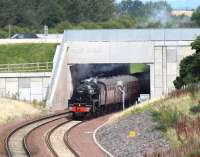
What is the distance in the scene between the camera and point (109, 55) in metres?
59.0

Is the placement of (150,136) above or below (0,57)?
below

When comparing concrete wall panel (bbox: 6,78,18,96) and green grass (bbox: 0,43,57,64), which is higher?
green grass (bbox: 0,43,57,64)

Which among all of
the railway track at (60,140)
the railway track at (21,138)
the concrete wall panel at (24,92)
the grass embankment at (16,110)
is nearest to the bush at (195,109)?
the railway track at (60,140)

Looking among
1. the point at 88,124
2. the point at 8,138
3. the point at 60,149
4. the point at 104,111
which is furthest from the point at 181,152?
the point at 104,111

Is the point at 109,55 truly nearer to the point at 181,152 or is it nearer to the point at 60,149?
the point at 60,149

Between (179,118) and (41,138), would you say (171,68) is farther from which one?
(179,118)

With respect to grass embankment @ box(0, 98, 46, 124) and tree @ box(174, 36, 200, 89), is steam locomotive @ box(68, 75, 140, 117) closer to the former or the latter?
grass embankment @ box(0, 98, 46, 124)

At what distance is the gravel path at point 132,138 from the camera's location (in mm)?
29066

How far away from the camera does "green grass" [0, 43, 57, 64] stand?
65.0 m

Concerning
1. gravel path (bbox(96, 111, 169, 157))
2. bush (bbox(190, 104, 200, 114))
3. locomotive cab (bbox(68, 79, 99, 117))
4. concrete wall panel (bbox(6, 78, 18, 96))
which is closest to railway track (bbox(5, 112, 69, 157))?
locomotive cab (bbox(68, 79, 99, 117))

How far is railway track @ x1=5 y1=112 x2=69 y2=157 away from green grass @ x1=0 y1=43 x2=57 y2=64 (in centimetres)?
1733

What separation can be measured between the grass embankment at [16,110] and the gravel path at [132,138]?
8.77m

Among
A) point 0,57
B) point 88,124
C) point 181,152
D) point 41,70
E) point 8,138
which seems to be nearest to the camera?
point 181,152

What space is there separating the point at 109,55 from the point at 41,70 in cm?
607
